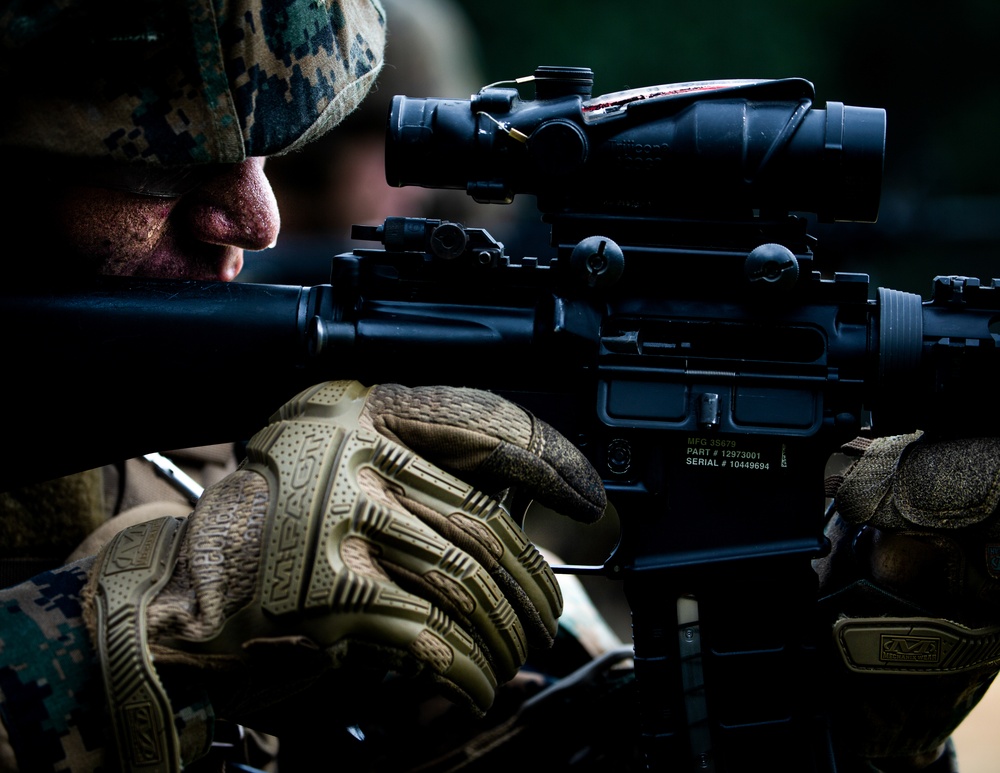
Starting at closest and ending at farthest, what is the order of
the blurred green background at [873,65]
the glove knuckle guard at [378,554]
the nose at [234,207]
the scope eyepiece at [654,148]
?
the glove knuckle guard at [378,554] < the scope eyepiece at [654,148] < the nose at [234,207] < the blurred green background at [873,65]

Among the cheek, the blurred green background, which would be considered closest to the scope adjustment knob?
the cheek

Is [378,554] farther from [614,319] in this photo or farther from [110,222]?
[110,222]

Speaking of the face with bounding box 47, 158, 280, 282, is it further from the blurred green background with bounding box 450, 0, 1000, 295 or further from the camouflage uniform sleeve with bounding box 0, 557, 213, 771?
the blurred green background with bounding box 450, 0, 1000, 295

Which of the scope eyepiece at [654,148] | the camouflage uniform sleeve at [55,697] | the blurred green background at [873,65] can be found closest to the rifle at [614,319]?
the scope eyepiece at [654,148]

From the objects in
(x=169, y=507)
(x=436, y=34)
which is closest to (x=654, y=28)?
(x=436, y=34)

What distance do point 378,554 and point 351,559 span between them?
0.04m

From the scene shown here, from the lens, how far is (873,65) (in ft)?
29.7

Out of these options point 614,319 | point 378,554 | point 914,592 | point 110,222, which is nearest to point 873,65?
point 914,592

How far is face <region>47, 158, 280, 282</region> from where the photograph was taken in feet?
4.90

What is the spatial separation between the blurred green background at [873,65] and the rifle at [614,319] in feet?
18.6

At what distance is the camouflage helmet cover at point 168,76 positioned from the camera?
130 cm

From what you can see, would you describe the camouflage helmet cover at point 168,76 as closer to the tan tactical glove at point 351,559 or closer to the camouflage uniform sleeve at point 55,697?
the tan tactical glove at point 351,559

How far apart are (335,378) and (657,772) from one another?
73 centimetres

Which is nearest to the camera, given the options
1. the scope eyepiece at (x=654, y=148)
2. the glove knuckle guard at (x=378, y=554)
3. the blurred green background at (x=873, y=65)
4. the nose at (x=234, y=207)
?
the glove knuckle guard at (x=378, y=554)
